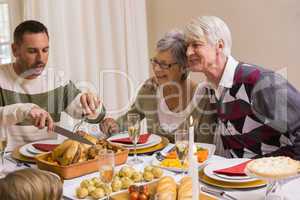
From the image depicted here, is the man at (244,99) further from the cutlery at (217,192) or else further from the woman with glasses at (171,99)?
the cutlery at (217,192)

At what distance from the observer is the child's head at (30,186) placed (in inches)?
→ 30.3

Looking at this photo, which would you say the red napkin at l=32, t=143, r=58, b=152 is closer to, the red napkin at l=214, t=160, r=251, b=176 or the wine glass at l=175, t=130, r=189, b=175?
the wine glass at l=175, t=130, r=189, b=175

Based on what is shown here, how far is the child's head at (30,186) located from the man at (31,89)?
1317 mm

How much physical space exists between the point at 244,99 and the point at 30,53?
118 centimetres

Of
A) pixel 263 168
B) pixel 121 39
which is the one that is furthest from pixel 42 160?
pixel 121 39

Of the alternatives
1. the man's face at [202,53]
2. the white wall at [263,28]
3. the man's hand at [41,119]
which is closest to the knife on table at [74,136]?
the man's hand at [41,119]

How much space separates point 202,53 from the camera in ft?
6.42

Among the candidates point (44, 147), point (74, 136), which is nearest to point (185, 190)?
point (74, 136)

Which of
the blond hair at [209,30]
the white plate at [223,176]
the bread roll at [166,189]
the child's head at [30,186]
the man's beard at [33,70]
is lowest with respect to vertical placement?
the white plate at [223,176]

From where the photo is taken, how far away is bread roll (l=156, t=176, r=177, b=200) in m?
1.21

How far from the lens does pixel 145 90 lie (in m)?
2.39

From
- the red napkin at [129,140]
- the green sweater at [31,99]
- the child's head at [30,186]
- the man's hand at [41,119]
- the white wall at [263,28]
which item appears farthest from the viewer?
the white wall at [263,28]

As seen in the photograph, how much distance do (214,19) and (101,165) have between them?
0.96 meters

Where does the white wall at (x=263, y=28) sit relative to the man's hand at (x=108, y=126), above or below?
above
